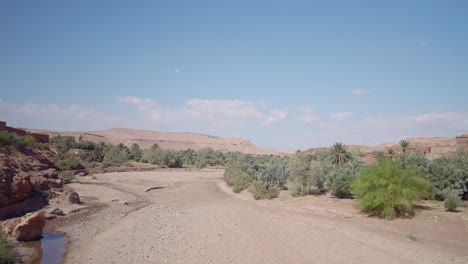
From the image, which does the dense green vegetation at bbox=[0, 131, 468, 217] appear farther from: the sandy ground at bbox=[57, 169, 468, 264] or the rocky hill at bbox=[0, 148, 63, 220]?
the rocky hill at bbox=[0, 148, 63, 220]

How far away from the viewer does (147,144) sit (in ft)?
482

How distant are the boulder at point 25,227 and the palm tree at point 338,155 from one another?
1172 inches

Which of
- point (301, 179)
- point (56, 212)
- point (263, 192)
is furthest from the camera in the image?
point (301, 179)

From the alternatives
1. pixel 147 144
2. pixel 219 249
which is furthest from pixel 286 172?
pixel 147 144

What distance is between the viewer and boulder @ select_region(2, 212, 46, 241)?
14.6m

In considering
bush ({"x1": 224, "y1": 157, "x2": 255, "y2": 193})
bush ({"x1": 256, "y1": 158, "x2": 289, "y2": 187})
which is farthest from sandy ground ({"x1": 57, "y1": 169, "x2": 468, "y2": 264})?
bush ({"x1": 224, "y1": 157, "x2": 255, "y2": 193})

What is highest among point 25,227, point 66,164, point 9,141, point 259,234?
point 9,141

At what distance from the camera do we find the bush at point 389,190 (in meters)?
19.2

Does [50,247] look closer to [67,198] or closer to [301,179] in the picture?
[67,198]

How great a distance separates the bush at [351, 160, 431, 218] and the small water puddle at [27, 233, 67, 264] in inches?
610

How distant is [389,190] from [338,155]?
63.7 feet

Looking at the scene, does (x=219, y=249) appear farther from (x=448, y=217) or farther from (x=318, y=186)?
(x=318, y=186)

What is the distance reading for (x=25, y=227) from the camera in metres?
14.9

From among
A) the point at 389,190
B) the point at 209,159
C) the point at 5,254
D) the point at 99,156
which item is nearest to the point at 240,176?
the point at 389,190
